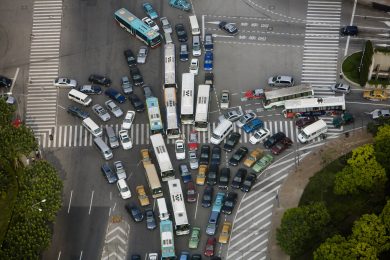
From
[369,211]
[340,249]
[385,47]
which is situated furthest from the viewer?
[385,47]

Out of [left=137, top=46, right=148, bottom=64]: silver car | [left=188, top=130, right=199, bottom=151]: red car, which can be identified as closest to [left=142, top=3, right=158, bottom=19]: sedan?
[left=137, top=46, right=148, bottom=64]: silver car

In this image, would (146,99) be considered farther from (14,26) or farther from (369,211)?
(369,211)

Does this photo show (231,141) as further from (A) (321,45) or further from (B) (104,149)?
(A) (321,45)

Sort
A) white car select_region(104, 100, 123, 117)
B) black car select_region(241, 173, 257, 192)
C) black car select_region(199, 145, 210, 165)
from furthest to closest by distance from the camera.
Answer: white car select_region(104, 100, 123, 117) → black car select_region(199, 145, 210, 165) → black car select_region(241, 173, 257, 192)

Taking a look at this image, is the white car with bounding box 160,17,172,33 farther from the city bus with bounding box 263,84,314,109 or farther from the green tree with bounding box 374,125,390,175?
the green tree with bounding box 374,125,390,175

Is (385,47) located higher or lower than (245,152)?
higher

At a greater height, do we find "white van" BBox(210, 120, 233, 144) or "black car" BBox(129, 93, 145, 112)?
"black car" BBox(129, 93, 145, 112)

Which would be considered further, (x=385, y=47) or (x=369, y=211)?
(x=385, y=47)

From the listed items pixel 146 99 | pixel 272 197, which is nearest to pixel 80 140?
pixel 146 99
